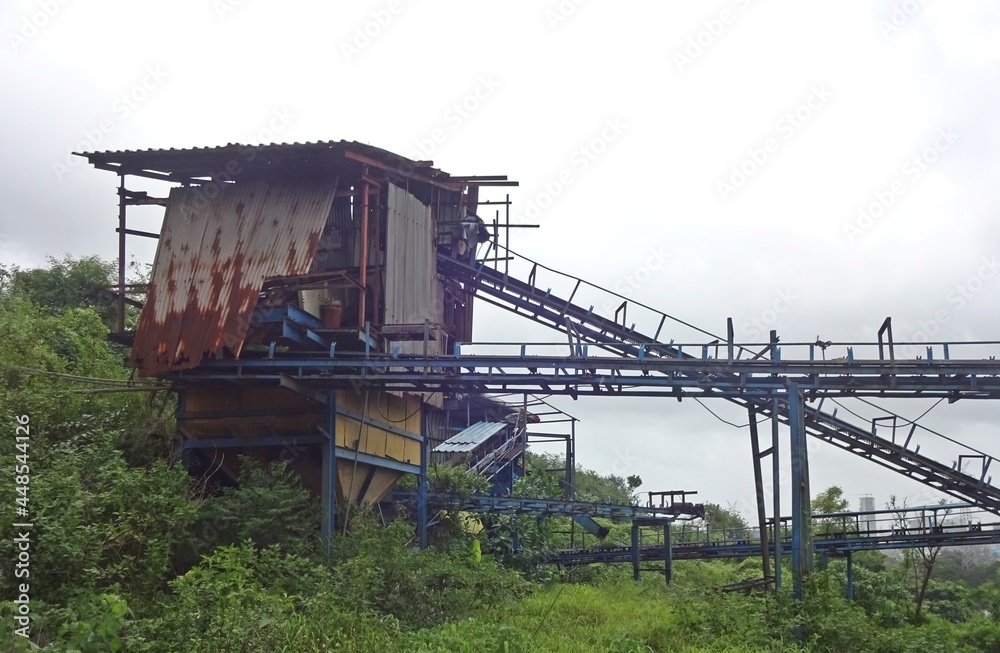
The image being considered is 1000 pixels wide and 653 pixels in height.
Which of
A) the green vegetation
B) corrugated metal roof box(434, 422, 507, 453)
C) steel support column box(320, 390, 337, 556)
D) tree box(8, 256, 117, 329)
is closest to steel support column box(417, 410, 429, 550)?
the green vegetation

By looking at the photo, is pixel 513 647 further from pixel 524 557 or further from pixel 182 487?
pixel 524 557

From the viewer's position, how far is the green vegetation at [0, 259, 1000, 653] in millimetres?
12125

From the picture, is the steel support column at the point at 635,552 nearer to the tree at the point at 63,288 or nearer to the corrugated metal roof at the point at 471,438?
the corrugated metal roof at the point at 471,438

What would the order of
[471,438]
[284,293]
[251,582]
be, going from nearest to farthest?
[251,582], [284,293], [471,438]

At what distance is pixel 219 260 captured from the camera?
64.4 ft

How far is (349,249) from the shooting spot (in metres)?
21.0

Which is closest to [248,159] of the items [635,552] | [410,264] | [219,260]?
[219,260]

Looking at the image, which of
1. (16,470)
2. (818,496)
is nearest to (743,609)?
(16,470)

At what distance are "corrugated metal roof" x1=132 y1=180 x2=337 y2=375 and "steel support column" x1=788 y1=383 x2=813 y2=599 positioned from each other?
32.4 feet

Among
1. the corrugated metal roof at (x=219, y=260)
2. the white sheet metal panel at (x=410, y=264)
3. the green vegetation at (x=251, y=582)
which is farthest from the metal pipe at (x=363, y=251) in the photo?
the green vegetation at (x=251, y=582)

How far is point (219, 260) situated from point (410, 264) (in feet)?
14.8

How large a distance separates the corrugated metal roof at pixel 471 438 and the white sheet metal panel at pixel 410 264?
15.4 ft

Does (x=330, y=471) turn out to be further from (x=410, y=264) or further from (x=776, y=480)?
(x=776, y=480)

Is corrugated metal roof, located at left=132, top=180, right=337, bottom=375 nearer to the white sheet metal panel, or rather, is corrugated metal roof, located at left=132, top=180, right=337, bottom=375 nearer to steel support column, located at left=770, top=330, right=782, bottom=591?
the white sheet metal panel
